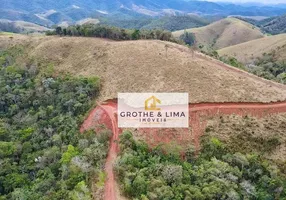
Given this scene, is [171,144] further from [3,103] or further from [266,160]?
[3,103]

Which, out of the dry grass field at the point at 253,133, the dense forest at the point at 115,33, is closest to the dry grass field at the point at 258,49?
the dense forest at the point at 115,33

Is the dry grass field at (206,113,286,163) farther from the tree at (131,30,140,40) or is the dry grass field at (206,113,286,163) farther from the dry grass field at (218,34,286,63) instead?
the dry grass field at (218,34,286,63)

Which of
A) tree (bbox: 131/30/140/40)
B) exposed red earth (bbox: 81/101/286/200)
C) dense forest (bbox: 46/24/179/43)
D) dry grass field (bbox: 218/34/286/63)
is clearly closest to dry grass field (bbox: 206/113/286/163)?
exposed red earth (bbox: 81/101/286/200)

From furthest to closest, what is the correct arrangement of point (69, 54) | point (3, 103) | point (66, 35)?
point (66, 35) < point (69, 54) < point (3, 103)

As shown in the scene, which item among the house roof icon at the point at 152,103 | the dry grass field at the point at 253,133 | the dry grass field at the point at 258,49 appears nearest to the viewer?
the dry grass field at the point at 253,133

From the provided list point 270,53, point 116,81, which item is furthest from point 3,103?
point 270,53

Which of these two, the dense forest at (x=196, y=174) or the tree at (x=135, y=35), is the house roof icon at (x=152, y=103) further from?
the tree at (x=135, y=35)
